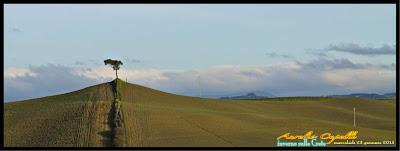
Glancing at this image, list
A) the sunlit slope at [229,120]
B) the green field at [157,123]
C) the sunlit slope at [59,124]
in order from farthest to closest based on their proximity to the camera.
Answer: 1. the sunlit slope at [229,120]
2. the green field at [157,123]
3. the sunlit slope at [59,124]

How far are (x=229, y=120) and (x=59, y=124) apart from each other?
1684 cm

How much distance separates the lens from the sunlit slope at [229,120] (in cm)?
4775

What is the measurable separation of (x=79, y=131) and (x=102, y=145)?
7925 mm

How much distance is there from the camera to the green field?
46.3 meters

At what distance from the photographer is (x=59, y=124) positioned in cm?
5406

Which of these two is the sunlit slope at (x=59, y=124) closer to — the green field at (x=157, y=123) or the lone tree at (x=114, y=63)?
the green field at (x=157, y=123)

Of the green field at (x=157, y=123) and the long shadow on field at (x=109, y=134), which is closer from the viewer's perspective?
the long shadow on field at (x=109, y=134)

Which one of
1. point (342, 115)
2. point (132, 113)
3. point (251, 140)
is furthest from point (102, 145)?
point (342, 115)

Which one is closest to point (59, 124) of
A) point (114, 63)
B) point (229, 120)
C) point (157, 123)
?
point (157, 123)

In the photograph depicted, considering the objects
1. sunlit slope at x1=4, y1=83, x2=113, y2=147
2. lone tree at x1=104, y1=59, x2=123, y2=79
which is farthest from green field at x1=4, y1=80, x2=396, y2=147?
lone tree at x1=104, y1=59, x2=123, y2=79

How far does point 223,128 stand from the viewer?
182 ft

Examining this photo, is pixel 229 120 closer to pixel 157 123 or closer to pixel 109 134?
pixel 157 123

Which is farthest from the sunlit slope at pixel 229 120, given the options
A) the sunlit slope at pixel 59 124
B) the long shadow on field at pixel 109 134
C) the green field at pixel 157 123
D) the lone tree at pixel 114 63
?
the lone tree at pixel 114 63

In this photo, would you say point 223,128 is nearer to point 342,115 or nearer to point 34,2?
point 34,2
